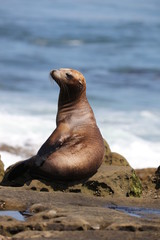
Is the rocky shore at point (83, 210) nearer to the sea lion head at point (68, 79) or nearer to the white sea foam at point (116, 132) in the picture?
the sea lion head at point (68, 79)

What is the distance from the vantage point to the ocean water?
581 inches

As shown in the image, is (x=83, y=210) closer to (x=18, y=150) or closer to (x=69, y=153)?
(x=69, y=153)

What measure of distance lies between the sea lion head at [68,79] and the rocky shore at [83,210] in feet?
3.02

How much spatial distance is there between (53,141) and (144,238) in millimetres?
2663

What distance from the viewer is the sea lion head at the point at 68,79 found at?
800 centimetres

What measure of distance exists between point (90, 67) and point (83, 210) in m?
19.2

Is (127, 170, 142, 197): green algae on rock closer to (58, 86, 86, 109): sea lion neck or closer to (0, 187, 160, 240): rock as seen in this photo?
(58, 86, 86, 109): sea lion neck

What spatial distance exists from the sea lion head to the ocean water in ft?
12.0

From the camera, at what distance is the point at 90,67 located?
24594 millimetres

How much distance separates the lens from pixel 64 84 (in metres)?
8.06

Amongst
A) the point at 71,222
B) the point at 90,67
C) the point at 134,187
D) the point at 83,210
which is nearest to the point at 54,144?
the point at 134,187

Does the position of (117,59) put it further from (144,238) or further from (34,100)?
(144,238)

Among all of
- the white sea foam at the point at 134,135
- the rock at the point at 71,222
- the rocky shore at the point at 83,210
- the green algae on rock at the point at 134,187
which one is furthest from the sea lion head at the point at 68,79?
the white sea foam at the point at 134,135

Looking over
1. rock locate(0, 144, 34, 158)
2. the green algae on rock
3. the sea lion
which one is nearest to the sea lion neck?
the sea lion
